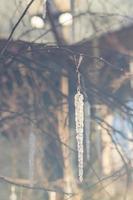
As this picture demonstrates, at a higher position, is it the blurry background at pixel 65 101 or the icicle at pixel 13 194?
the blurry background at pixel 65 101

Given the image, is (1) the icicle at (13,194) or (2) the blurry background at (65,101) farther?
(1) the icicle at (13,194)

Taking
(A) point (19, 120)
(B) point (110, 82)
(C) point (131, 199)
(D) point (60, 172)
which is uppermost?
(B) point (110, 82)

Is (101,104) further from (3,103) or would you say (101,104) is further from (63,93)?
(3,103)

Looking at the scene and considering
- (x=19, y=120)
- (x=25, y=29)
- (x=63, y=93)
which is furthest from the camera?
(x=19, y=120)

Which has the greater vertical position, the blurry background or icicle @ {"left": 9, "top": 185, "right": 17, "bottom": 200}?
the blurry background

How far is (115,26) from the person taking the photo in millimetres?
4492

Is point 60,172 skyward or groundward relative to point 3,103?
groundward

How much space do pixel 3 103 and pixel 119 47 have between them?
1.48 metres

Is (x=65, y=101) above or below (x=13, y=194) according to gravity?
above

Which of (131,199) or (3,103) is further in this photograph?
(3,103)

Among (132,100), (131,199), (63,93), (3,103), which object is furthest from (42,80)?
(131,199)

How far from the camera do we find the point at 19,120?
17.0 ft

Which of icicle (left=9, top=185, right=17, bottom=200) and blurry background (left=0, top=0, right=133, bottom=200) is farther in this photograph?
icicle (left=9, top=185, right=17, bottom=200)

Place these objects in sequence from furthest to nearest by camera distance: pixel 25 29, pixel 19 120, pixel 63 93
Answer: pixel 19 120 → pixel 63 93 → pixel 25 29
